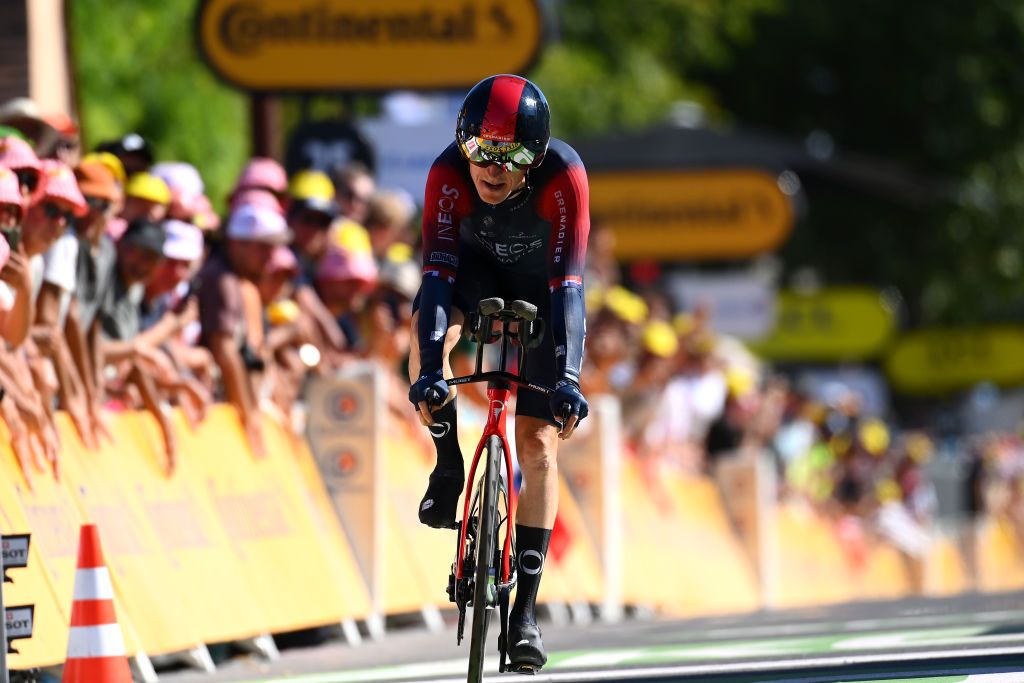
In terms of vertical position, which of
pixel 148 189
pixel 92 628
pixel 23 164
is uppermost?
pixel 148 189

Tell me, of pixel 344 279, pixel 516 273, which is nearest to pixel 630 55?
pixel 344 279

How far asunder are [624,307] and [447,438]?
363 inches

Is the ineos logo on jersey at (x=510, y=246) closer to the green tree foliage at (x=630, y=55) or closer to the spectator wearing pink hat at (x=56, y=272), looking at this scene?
the spectator wearing pink hat at (x=56, y=272)

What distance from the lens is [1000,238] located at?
4447cm

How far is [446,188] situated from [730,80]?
137 feet

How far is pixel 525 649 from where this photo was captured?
779 cm

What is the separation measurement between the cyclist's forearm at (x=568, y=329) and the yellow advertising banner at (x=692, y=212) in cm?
1768

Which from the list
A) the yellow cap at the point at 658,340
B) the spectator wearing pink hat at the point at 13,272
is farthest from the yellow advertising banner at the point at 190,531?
the yellow cap at the point at 658,340

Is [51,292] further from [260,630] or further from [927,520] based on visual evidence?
[927,520]

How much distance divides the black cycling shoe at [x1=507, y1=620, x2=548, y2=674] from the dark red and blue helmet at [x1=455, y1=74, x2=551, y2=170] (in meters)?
1.69

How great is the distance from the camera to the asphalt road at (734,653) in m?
8.20

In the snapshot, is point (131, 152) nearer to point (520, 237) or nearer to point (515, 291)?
point (515, 291)

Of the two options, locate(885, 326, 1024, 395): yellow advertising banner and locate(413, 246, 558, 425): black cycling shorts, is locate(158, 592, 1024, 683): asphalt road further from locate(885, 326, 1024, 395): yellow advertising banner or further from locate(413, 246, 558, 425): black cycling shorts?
locate(885, 326, 1024, 395): yellow advertising banner

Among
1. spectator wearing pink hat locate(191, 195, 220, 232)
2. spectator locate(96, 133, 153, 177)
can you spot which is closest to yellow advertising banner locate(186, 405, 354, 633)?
spectator wearing pink hat locate(191, 195, 220, 232)
